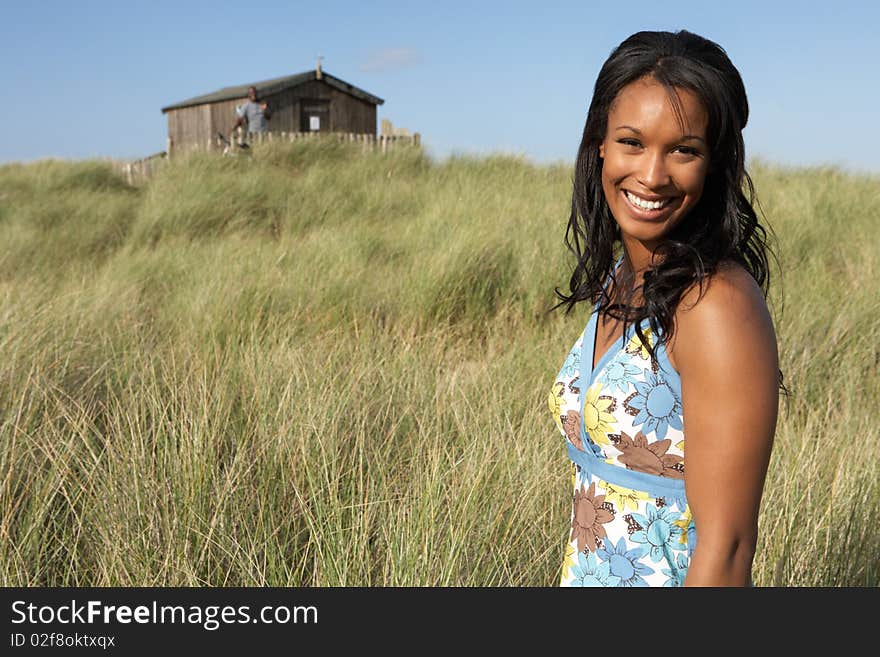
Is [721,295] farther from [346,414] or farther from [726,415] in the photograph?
[346,414]

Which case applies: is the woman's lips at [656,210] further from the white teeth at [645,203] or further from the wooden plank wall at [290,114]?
the wooden plank wall at [290,114]

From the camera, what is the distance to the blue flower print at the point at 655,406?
3.98ft

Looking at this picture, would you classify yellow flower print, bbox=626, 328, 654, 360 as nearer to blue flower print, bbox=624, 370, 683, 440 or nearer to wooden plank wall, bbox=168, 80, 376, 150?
blue flower print, bbox=624, 370, 683, 440

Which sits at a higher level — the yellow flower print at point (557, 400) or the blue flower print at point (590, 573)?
the yellow flower print at point (557, 400)

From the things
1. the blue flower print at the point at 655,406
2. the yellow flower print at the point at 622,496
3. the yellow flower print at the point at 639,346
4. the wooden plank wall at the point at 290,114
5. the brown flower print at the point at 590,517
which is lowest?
the brown flower print at the point at 590,517

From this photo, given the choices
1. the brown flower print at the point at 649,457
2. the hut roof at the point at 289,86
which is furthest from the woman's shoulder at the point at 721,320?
the hut roof at the point at 289,86

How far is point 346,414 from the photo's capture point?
300cm

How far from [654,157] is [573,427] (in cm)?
51

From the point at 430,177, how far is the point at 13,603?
1058 centimetres

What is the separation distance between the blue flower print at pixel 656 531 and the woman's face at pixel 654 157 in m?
0.49

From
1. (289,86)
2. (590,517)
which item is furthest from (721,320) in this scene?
(289,86)

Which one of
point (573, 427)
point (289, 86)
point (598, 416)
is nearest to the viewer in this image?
point (598, 416)

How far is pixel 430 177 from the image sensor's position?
11867 millimetres

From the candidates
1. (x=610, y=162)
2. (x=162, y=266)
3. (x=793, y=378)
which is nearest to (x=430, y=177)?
(x=162, y=266)
